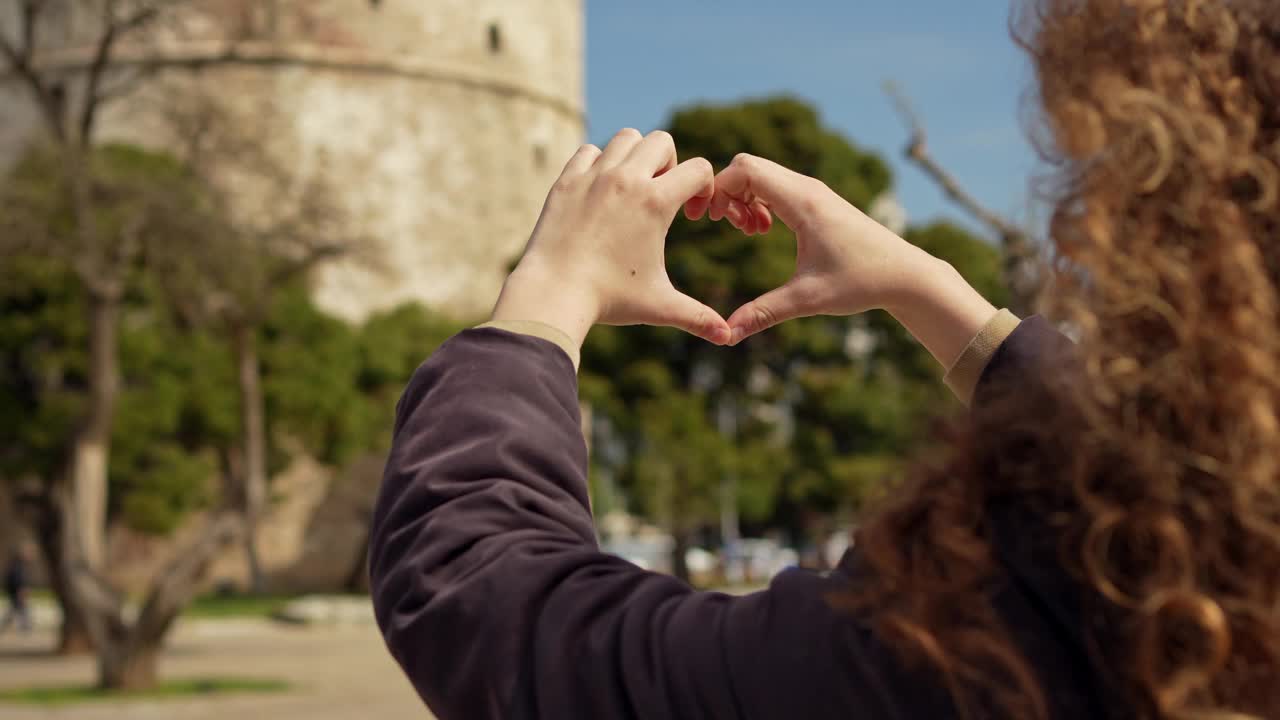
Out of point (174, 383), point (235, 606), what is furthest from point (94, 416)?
point (235, 606)

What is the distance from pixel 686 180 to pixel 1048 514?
496 millimetres

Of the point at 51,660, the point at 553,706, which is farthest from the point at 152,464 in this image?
the point at 553,706

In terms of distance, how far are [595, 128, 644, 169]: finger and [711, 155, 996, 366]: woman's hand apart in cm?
12

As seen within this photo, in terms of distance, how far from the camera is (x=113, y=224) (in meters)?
13.7

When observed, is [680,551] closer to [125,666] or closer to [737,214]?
[125,666]

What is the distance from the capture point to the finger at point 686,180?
135 cm

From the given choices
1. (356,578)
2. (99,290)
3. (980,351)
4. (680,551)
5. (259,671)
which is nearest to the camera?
(980,351)

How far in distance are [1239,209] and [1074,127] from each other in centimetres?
13

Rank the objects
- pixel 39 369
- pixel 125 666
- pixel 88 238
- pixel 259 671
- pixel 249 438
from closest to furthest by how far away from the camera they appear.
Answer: pixel 125 666
pixel 88 238
pixel 259 671
pixel 249 438
pixel 39 369

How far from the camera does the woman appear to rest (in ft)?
3.09

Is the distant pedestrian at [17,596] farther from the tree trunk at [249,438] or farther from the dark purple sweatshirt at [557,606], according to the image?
the dark purple sweatshirt at [557,606]

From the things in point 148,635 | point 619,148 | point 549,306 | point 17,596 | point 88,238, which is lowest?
point 17,596

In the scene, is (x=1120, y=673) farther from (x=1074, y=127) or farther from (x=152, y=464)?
(x=152, y=464)

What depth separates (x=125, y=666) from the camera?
477 inches
